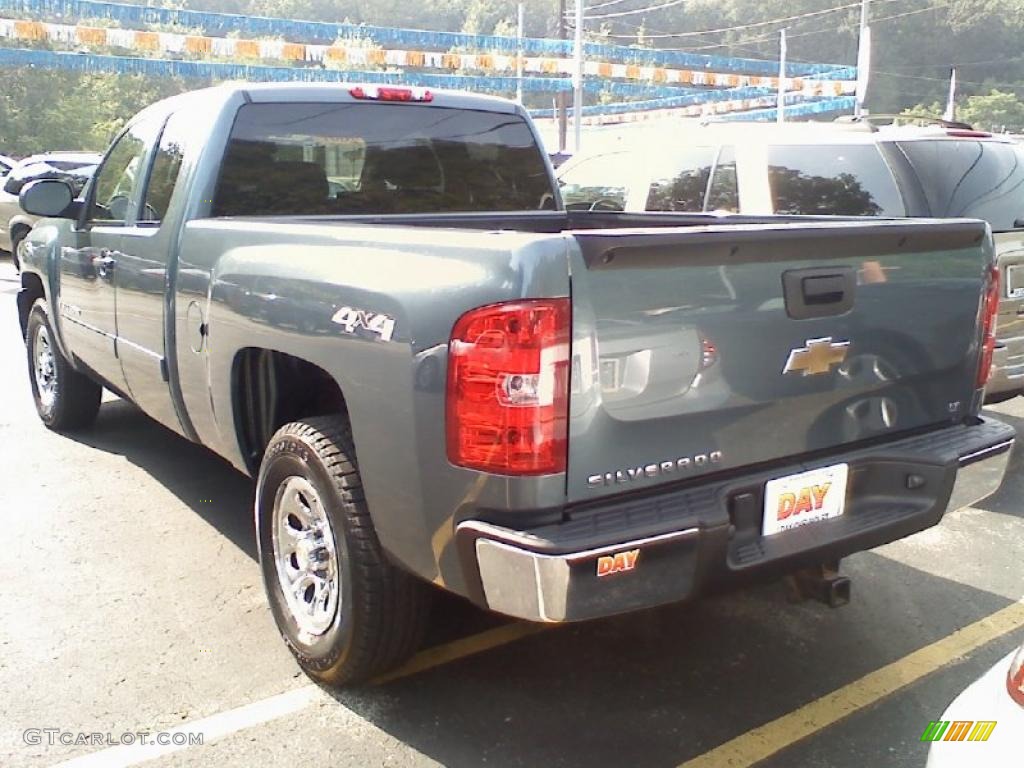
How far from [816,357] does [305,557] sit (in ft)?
5.55

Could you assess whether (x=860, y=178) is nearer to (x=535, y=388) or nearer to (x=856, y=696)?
(x=856, y=696)

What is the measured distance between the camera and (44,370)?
5.89 metres

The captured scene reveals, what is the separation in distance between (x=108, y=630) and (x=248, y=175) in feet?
5.90

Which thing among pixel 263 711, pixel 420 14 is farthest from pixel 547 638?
pixel 420 14

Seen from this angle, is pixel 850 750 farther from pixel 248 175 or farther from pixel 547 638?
pixel 248 175

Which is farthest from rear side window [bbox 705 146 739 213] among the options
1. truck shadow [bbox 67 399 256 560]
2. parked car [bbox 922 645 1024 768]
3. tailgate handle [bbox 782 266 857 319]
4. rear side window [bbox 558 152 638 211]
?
parked car [bbox 922 645 1024 768]

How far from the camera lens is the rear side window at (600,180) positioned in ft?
22.7

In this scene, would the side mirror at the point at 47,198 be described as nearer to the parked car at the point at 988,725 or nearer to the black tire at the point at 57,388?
the black tire at the point at 57,388

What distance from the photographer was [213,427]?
11.8 ft

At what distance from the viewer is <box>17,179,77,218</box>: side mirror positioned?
455 cm

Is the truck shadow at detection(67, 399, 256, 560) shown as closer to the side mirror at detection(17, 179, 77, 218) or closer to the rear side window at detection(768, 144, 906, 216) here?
the side mirror at detection(17, 179, 77, 218)

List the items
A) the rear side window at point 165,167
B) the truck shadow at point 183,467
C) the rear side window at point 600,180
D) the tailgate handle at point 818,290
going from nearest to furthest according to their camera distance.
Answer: the tailgate handle at point 818,290 < the rear side window at point 165,167 < the truck shadow at point 183,467 < the rear side window at point 600,180

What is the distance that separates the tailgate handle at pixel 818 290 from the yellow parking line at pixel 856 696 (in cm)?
122

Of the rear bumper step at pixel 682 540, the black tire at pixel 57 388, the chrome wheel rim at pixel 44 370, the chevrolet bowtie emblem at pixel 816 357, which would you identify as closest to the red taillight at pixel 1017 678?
the rear bumper step at pixel 682 540
